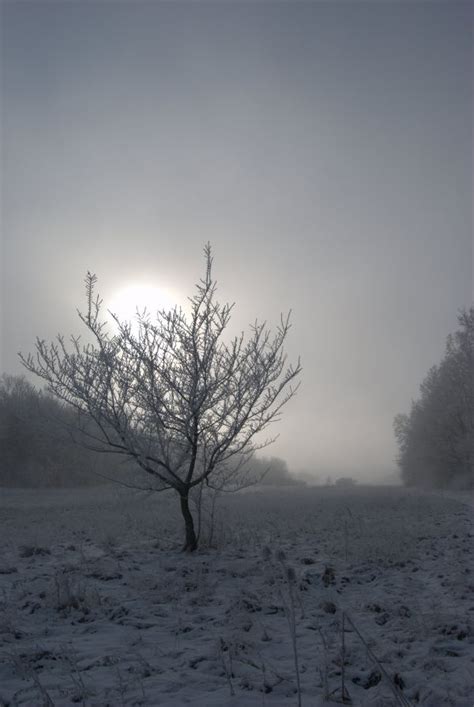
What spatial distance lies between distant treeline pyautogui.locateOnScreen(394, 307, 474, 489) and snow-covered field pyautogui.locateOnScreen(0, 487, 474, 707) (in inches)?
860

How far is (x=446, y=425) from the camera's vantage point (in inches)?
1485

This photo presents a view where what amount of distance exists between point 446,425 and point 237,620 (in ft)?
119

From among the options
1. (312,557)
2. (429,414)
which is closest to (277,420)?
(312,557)

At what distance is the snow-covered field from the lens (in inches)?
180

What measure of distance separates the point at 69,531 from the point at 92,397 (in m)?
6.85

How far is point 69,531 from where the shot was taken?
14617 mm

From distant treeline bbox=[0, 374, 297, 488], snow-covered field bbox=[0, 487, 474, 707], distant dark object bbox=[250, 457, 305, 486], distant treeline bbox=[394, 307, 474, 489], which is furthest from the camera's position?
distant dark object bbox=[250, 457, 305, 486]

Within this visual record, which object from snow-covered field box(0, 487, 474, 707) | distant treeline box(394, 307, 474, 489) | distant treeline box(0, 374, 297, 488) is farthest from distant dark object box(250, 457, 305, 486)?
snow-covered field box(0, 487, 474, 707)

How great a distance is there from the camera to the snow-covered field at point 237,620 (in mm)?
4566

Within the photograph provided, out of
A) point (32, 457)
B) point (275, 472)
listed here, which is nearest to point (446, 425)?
point (32, 457)

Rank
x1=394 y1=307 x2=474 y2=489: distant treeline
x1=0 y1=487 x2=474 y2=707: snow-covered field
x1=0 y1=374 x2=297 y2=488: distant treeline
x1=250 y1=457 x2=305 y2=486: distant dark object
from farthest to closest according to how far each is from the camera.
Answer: x1=250 y1=457 x2=305 y2=486: distant dark object → x1=0 y1=374 x2=297 y2=488: distant treeline → x1=394 y1=307 x2=474 y2=489: distant treeline → x1=0 y1=487 x2=474 y2=707: snow-covered field

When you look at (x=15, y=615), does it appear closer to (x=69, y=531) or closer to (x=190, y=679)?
(x=190, y=679)

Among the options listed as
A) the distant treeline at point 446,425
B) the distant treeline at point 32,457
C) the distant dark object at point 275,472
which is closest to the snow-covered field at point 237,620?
the distant treeline at point 446,425

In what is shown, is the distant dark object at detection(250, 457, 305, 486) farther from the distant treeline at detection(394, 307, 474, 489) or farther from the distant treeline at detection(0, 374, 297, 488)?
the distant treeline at detection(0, 374, 297, 488)
